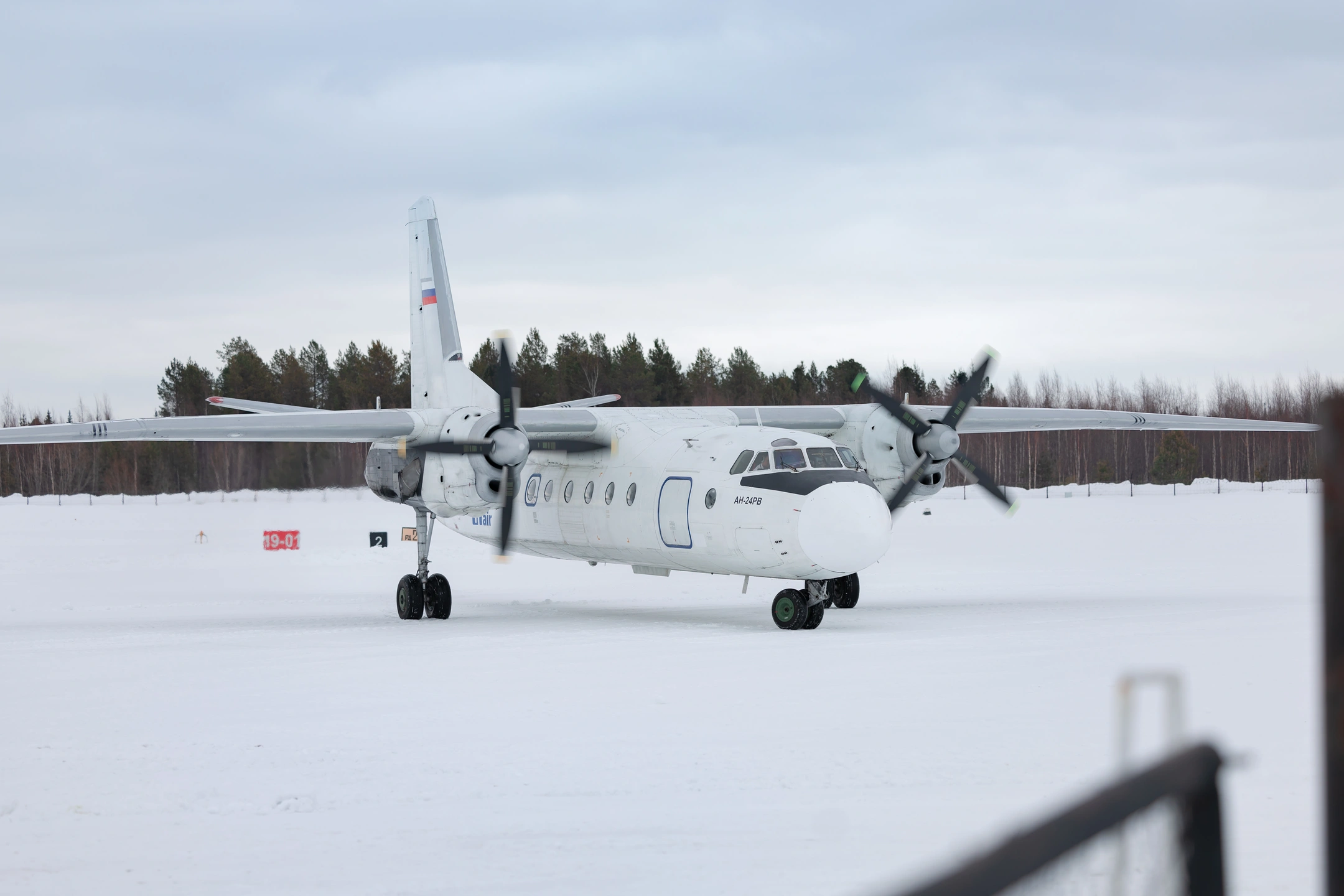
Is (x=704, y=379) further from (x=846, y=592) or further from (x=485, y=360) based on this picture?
(x=846, y=592)

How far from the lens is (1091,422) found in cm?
2333

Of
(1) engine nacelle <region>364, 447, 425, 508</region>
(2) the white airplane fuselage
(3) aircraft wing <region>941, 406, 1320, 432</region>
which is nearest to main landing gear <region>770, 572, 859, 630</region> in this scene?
(2) the white airplane fuselage

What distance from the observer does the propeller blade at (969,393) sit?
1934 cm

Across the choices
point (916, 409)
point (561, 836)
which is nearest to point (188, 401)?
point (916, 409)

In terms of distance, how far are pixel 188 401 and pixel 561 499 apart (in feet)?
190

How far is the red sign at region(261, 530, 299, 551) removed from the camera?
35.9m

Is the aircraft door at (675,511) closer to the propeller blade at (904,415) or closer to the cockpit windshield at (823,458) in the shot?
the cockpit windshield at (823,458)

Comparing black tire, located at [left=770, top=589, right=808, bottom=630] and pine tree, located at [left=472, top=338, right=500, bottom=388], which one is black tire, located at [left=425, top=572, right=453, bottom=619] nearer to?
black tire, located at [left=770, top=589, right=808, bottom=630]

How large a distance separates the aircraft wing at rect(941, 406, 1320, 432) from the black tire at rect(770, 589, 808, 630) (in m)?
7.05

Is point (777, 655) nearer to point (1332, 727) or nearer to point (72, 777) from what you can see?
point (72, 777)

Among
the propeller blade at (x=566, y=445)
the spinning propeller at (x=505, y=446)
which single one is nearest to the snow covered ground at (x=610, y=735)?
the spinning propeller at (x=505, y=446)

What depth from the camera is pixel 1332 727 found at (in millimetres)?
1172

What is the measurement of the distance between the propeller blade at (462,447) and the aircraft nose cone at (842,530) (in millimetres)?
4798

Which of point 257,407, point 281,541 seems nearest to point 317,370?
point 281,541
